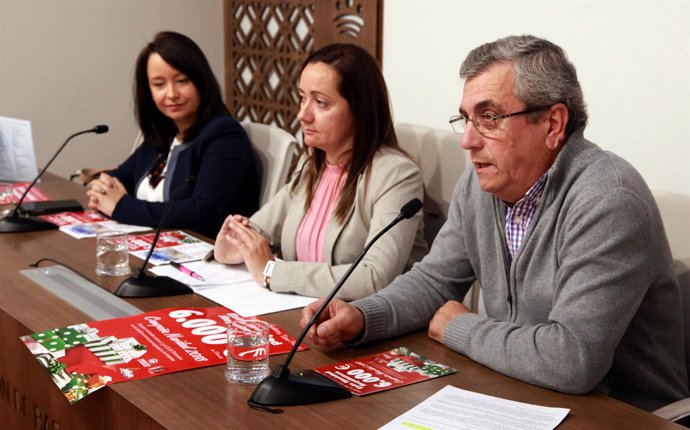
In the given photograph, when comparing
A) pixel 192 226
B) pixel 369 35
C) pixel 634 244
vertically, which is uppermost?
pixel 369 35

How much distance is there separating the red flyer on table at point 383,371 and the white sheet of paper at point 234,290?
1.22 feet

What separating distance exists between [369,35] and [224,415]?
2.44 metres

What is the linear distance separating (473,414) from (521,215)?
0.51 metres

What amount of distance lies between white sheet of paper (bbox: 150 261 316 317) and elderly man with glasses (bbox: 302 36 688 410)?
0.79 ft

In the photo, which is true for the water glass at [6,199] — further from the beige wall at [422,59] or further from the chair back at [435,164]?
the beige wall at [422,59]

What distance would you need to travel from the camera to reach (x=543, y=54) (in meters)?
1.67

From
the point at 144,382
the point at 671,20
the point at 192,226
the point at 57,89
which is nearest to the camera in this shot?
the point at 144,382

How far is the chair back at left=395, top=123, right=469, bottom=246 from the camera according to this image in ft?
8.24

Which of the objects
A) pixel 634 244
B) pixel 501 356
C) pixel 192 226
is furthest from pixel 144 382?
pixel 192 226

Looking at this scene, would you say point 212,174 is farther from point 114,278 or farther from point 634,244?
point 634,244

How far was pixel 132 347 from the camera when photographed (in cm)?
170

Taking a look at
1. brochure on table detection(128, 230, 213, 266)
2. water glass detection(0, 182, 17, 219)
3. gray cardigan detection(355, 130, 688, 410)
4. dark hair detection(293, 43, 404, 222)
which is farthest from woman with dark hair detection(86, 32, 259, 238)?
gray cardigan detection(355, 130, 688, 410)

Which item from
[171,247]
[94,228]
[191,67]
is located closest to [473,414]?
[171,247]

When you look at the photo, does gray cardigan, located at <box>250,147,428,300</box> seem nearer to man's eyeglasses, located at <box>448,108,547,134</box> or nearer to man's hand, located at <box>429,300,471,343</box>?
man's hand, located at <box>429,300,471,343</box>
